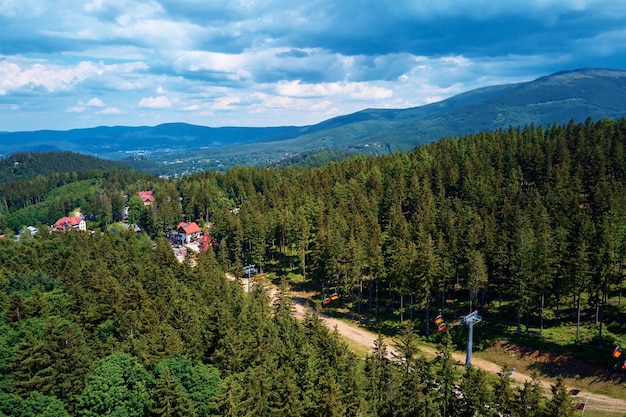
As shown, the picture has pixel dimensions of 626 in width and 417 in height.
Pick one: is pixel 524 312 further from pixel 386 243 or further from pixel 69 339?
pixel 69 339

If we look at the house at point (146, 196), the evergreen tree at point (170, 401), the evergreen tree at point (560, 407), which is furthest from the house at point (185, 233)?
the evergreen tree at point (560, 407)

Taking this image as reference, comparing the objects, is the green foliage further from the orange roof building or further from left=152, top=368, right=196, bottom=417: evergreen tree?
the orange roof building

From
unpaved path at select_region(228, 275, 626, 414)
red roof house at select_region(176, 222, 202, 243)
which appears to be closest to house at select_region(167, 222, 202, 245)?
red roof house at select_region(176, 222, 202, 243)

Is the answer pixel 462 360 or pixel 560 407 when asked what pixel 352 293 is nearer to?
pixel 462 360

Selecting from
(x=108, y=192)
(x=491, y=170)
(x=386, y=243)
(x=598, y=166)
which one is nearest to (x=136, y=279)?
(x=386, y=243)

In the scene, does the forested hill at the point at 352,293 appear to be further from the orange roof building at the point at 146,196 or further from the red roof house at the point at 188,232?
the orange roof building at the point at 146,196
